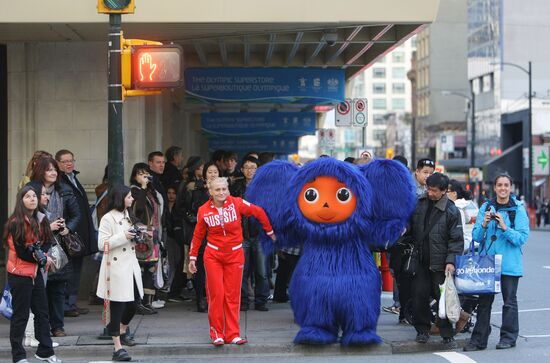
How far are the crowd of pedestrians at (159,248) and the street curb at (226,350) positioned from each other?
0.40 ft

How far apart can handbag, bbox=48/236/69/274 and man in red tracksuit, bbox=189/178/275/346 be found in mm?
1237

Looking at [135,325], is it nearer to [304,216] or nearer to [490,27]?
[304,216]

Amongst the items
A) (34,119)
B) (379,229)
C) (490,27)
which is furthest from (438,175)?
(490,27)

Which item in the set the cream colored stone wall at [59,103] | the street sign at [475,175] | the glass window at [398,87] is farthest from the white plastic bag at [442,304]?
the glass window at [398,87]

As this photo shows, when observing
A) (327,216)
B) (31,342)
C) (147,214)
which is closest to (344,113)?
(147,214)

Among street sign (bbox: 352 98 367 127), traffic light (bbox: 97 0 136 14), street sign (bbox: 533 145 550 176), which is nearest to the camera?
traffic light (bbox: 97 0 136 14)

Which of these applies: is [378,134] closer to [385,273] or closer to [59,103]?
[385,273]

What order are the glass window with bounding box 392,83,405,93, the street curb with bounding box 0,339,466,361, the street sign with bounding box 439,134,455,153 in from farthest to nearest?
the glass window with bounding box 392,83,405,93
the street sign with bounding box 439,134,455,153
the street curb with bounding box 0,339,466,361

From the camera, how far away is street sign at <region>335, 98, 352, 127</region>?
19.3 m

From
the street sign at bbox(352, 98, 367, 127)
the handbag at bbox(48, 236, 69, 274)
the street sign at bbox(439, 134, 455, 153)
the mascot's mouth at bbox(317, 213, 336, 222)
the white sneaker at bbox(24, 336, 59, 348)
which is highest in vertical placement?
the street sign at bbox(439, 134, 455, 153)

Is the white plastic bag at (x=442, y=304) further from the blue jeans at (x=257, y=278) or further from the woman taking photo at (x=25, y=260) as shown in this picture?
the woman taking photo at (x=25, y=260)

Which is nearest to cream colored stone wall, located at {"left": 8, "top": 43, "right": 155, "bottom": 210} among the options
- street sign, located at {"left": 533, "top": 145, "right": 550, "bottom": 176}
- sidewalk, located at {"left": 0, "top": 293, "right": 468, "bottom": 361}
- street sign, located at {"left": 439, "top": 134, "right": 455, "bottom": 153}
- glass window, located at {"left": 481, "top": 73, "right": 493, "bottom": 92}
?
sidewalk, located at {"left": 0, "top": 293, "right": 468, "bottom": 361}

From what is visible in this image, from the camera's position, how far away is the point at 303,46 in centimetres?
1781

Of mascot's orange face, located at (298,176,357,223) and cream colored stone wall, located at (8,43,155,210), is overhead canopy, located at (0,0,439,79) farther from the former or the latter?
mascot's orange face, located at (298,176,357,223)
